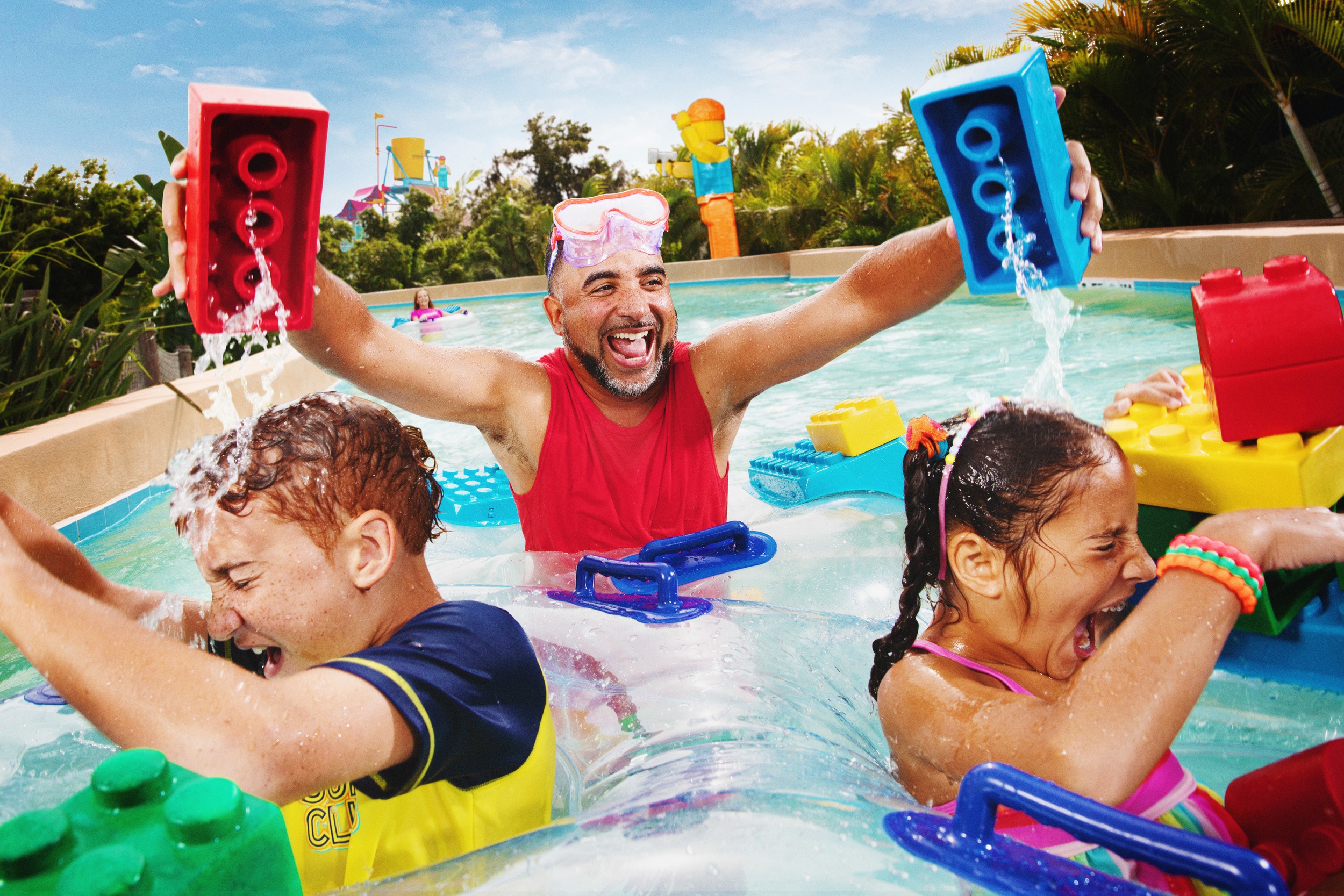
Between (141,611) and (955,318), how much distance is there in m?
10.2

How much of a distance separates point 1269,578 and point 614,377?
1747 mm

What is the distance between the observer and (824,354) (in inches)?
115

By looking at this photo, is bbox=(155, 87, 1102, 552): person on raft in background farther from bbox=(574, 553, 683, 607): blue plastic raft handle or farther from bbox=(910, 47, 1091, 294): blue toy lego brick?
bbox=(910, 47, 1091, 294): blue toy lego brick

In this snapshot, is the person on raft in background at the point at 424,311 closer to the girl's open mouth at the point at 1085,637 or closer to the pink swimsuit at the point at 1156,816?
the girl's open mouth at the point at 1085,637

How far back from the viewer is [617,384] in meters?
2.95

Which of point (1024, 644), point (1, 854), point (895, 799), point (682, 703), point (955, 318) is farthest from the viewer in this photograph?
point (955, 318)

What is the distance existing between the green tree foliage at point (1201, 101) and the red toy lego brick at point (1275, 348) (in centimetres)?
914

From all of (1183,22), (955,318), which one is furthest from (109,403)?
(1183,22)

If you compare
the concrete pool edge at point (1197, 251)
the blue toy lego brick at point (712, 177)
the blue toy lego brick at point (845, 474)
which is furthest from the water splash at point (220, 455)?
the blue toy lego brick at point (712, 177)

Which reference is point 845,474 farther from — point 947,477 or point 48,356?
point 48,356

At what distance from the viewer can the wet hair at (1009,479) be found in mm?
1583

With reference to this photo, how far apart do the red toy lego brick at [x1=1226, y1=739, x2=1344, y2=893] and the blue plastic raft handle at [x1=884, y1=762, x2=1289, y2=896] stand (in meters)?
0.38

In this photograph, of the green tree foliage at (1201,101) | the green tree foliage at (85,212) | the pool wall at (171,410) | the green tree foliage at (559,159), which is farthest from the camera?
the green tree foliage at (559,159)

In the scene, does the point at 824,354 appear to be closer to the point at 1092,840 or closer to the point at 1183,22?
the point at 1092,840
